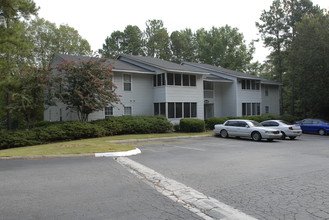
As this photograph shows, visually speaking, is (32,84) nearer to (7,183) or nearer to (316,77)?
(7,183)

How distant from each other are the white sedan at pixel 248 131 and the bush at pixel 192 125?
2.46 m

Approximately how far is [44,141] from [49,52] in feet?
94.8

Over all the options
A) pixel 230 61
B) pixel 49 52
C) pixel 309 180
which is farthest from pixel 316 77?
pixel 49 52

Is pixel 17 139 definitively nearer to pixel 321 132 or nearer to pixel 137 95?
pixel 137 95

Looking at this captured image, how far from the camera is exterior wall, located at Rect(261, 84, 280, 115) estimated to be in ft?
123

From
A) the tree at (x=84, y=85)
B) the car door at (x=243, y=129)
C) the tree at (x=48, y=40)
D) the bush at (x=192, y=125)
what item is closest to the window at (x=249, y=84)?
the bush at (x=192, y=125)

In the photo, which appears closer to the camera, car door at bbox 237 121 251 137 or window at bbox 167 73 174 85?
car door at bbox 237 121 251 137

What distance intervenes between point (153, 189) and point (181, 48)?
55.7 meters

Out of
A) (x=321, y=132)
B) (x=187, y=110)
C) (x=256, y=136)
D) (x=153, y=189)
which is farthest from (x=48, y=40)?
(x=153, y=189)

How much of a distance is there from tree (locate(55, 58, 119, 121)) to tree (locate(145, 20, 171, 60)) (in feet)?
126

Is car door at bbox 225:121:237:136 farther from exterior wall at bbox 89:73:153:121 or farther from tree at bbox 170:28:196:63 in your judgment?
tree at bbox 170:28:196:63

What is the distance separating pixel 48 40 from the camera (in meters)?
41.2

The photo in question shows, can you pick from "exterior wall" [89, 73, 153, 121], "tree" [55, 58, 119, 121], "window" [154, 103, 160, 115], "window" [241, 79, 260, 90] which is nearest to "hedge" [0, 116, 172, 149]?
"tree" [55, 58, 119, 121]

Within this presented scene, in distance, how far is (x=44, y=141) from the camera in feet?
56.6
